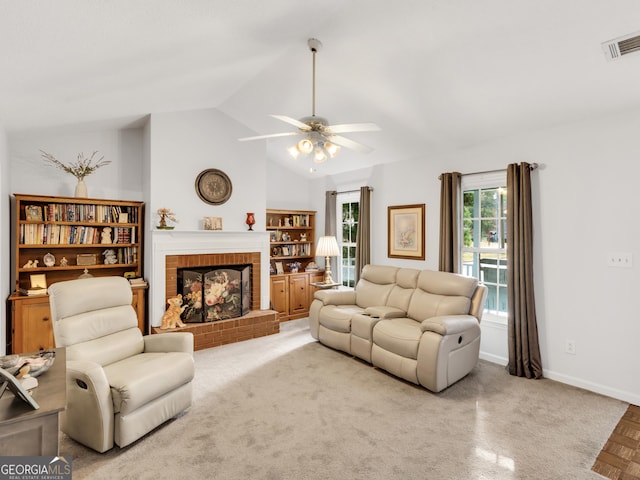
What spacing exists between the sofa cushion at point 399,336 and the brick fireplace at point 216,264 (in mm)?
1879

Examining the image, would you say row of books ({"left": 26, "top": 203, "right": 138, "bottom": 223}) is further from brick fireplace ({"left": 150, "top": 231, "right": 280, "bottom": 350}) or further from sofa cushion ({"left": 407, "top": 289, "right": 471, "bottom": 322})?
sofa cushion ({"left": 407, "top": 289, "right": 471, "bottom": 322})

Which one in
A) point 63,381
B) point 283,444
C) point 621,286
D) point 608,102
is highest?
point 608,102

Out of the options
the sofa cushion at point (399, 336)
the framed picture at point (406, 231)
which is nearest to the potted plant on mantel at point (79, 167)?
the sofa cushion at point (399, 336)

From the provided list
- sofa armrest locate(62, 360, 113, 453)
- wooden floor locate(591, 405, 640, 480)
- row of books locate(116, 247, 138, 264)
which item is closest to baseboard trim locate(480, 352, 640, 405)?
wooden floor locate(591, 405, 640, 480)

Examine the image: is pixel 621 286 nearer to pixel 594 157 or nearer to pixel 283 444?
pixel 594 157

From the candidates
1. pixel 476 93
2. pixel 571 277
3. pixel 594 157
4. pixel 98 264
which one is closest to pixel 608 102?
pixel 594 157

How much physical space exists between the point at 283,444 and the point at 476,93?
10.8ft

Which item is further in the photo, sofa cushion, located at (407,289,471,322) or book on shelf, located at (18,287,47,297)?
book on shelf, located at (18,287,47,297)

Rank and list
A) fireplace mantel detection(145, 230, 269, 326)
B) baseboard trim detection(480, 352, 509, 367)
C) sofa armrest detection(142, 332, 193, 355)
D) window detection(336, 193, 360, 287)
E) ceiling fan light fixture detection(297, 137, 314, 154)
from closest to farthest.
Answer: ceiling fan light fixture detection(297, 137, 314, 154)
sofa armrest detection(142, 332, 193, 355)
baseboard trim detection(480, 352, 509, 367)
fireplace mantel detection(145, 230, 269, 326)
window detection(336, 193, 360, 287)

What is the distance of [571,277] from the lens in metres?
3.21

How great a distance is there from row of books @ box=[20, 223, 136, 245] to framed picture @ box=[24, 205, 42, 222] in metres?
0.06

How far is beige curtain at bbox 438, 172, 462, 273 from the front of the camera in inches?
159

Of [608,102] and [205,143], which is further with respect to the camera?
[205,143]

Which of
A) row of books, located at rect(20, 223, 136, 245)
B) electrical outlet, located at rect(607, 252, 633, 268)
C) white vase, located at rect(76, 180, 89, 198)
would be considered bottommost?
electrical outlet, located at rect(607, 252, 633, 268)
